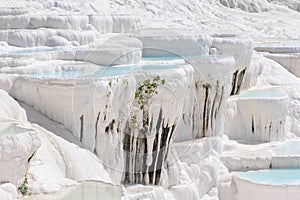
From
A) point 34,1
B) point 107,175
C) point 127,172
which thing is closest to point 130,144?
point 127,172

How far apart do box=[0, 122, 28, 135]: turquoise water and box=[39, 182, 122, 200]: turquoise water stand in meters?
0.81

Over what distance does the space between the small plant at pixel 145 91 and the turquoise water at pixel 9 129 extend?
3174mm

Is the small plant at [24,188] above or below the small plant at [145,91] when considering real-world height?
above

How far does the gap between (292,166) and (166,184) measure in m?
2.67

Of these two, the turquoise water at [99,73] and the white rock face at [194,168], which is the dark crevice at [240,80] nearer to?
the white rock face at [194,168]

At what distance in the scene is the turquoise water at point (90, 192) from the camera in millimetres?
6945

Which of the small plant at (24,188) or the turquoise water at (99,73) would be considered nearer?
the small plant at (24,188)

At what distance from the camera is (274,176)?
40.2 feet

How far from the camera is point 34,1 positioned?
17.1 m

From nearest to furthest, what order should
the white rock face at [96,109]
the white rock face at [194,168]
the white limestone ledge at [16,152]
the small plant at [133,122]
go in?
the white limestone ledge at [16,152] < the white rock face at [96,109] < the small plant at [133,122] < the white rock face at [194,168]

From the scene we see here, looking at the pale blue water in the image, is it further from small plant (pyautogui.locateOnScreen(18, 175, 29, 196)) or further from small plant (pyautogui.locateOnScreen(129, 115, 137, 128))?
small plant (pyautogui.locateOnScreen(18, 175, 29, 196))

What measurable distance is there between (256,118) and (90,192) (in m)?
7.66

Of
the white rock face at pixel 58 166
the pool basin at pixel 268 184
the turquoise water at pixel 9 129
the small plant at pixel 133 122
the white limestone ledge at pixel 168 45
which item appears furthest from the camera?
the white limestone ledge at pixel 168 45

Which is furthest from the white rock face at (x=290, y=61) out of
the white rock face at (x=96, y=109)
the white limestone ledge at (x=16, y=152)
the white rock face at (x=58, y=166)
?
the white limestone ledge at (x=16, y=152)
